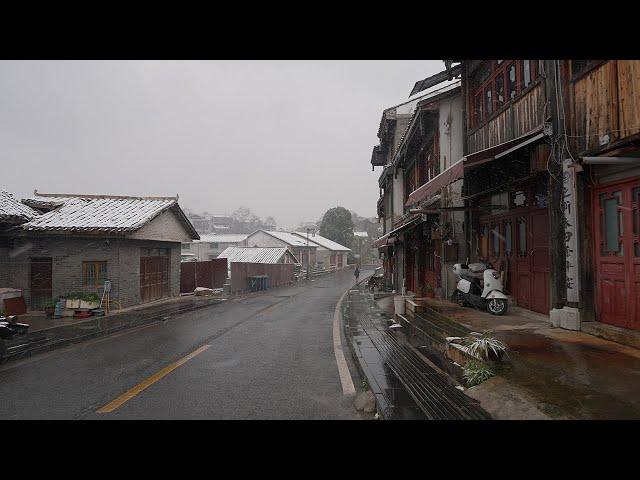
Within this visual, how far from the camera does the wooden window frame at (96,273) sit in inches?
625

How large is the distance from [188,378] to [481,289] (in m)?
7.52

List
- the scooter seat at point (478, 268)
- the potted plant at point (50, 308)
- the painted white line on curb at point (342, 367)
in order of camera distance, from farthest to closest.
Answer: the potted plant at point (50, 308)
the scooter seat at point (478, 268)
the painted white line on curb at point (342, 367)

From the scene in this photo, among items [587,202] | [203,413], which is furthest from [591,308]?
[203,413]

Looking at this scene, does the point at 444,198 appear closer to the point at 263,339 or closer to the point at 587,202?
the point at 587,202

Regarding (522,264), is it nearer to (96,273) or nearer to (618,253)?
(618,253)

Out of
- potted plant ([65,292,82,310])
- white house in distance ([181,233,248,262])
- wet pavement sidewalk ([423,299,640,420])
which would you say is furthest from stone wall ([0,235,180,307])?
white house in distance ([181,233,248,262])

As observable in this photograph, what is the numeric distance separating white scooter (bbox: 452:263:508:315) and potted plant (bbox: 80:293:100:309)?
12.1 meters

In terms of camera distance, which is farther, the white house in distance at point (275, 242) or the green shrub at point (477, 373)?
the white house in distance at point (275, 242)

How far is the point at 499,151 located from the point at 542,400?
5827 millimetres

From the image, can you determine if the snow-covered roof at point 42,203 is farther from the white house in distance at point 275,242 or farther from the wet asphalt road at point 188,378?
the white house in distance at point 275,242

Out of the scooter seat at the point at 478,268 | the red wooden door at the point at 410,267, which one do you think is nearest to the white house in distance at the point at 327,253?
the red wooden door at the point at 410,267

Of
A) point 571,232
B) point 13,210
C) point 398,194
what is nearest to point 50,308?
point 13,210

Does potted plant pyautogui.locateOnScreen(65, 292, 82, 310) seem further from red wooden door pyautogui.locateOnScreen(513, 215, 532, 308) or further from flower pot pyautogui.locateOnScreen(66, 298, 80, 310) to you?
red wooden door pyautogui.locateOnScreen(513, 215, 532, 308)

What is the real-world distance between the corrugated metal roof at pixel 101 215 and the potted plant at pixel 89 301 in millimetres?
2556
